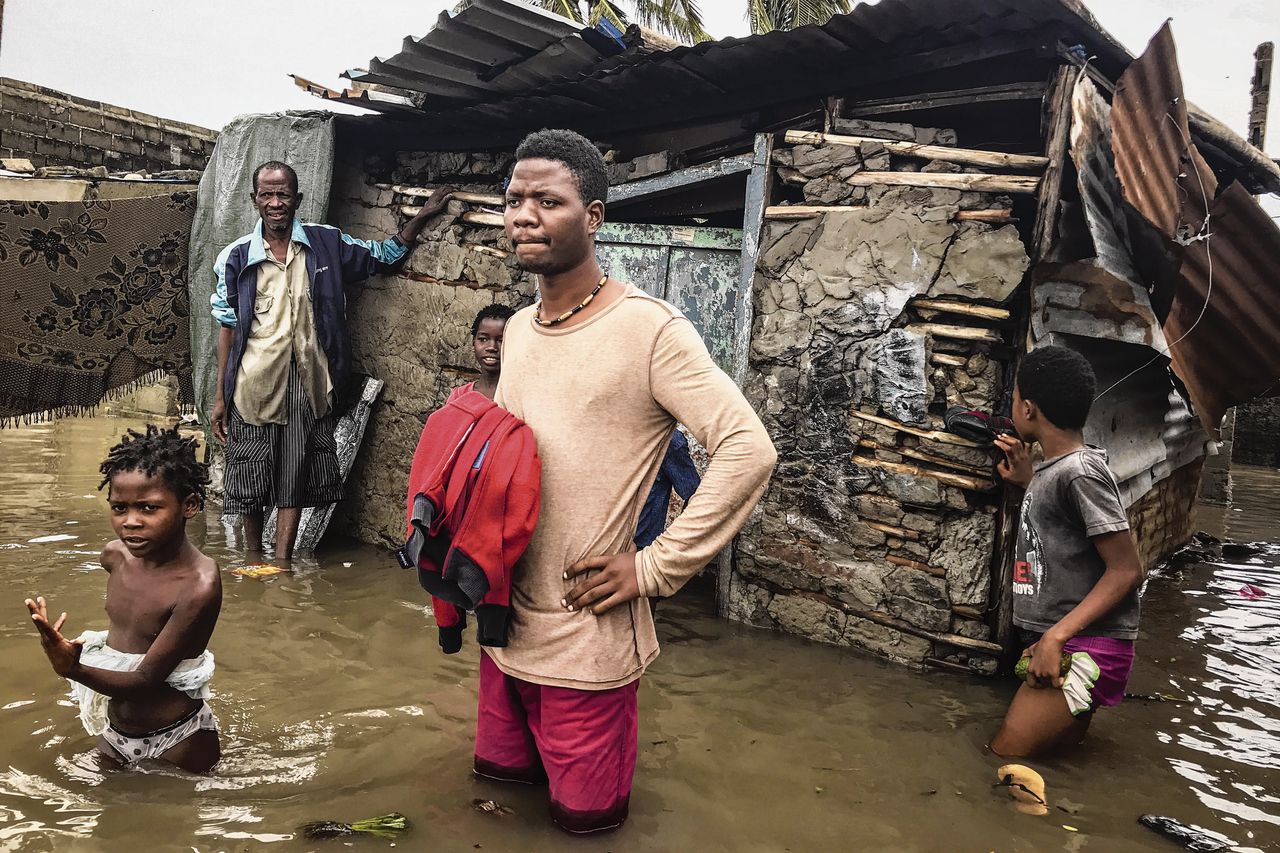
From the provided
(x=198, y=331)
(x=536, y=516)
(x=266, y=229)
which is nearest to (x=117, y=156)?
(x=198, y=331)

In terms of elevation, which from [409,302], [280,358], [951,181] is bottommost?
[280,358]

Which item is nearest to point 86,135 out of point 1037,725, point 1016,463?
point 1016,463

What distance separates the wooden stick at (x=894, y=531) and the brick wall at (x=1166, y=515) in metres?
2.13

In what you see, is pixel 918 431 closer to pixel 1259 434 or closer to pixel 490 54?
pixel 490 54

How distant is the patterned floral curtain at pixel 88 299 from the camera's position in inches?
199

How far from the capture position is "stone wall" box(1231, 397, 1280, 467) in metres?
13.3

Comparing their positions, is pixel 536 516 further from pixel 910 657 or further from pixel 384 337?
pixel 384 337

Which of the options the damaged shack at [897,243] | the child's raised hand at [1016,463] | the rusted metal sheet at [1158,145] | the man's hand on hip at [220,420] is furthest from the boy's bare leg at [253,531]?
the rusted metal sheet at [1158,145]

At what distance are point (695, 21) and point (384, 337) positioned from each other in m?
12.9

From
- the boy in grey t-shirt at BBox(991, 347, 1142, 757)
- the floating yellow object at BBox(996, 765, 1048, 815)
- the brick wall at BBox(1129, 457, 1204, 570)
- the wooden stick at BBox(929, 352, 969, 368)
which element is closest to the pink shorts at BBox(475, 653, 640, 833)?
the floating yellow object at BBox(996, 765, 1048, 815)

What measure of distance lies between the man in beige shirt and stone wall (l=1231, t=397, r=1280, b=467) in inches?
573

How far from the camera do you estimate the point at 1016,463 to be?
3205mm

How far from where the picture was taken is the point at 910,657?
151 inches

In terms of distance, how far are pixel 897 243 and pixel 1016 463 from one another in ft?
3.80
